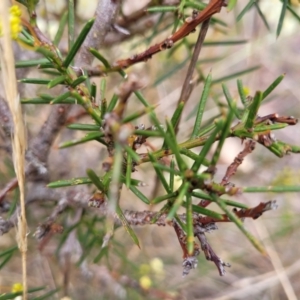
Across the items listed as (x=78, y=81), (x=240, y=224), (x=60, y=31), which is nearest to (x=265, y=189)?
(x=240, y=224)

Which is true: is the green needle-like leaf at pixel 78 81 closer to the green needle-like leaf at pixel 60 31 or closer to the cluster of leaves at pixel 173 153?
the cluster of leaves at pixel 173 153

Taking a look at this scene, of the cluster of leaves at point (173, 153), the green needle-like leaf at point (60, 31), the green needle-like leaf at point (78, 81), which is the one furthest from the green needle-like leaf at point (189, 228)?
the green needle-like leaf at point (60, 31)

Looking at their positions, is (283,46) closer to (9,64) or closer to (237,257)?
(237,257)

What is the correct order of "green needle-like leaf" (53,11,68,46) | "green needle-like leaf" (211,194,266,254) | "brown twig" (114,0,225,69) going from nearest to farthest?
"green needle-like leaf" (211,194,266,254) → "brown twig" (114,0,225,69) → "green needle-like leaf" (53,11,68,46)

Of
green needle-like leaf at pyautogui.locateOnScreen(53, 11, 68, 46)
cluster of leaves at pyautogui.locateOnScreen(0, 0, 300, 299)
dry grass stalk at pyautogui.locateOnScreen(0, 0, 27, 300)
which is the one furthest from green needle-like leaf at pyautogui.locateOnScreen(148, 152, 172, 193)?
green needle-like leaf at pyautogui.locateOnScreen(53, 11, 68, 46)

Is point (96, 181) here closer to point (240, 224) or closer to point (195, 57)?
point (240, 224)

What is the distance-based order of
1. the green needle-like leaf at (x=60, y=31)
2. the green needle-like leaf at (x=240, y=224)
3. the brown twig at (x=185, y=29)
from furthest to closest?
1. the green needle-like leaf at (x=60, y=31)
2. the brown twig at (x=185, y=29)
3. the green needle-like leaf at (x=240, y=224)

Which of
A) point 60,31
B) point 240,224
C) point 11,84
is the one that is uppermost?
point 60,31

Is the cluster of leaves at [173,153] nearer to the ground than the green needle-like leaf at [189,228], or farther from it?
farther from it

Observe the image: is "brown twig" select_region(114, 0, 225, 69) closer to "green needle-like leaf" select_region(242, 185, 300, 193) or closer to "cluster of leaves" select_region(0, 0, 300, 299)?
"cluster of leaves" select_region(0, 0, 300, 299)

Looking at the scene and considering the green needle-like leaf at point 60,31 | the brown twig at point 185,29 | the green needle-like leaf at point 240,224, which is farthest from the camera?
the green needle-like leaf at point 60,31

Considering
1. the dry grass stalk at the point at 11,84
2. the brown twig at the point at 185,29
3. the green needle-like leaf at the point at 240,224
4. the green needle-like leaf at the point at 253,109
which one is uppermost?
the brown twig at the point at 185,29

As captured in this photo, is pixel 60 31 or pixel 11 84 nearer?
pixel 11 84
